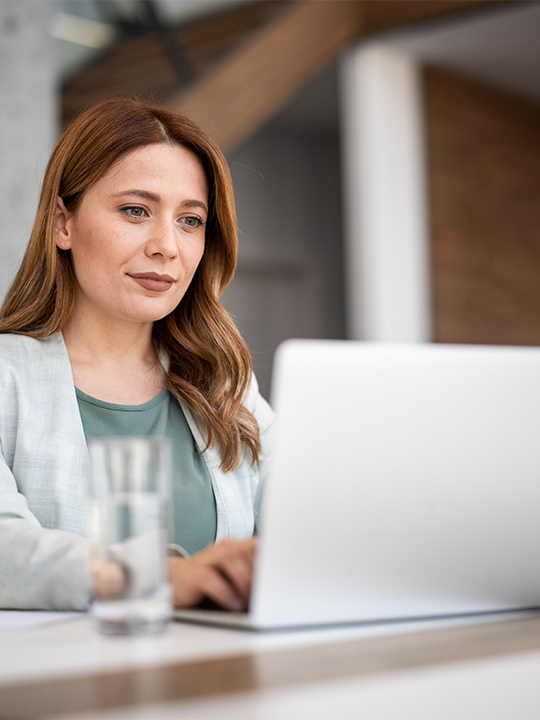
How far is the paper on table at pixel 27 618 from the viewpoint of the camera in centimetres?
86

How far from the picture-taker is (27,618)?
92 centimetres

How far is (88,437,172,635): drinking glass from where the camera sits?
713mm

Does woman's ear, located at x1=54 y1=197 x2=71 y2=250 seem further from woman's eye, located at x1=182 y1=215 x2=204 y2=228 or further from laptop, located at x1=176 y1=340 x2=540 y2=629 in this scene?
laptop, located at x1=176 y1=340 x2=540 y2=629

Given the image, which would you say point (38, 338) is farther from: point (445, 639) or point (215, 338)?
point (445, 639)

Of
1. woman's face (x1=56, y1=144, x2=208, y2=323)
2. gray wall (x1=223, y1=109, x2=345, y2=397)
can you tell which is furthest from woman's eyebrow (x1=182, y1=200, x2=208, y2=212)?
gray wall (x1=223, y1=109, x2=345, y2=397)

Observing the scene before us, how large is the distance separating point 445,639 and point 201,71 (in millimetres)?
3547

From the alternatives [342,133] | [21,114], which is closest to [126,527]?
[21,114]

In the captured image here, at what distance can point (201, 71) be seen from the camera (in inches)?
154

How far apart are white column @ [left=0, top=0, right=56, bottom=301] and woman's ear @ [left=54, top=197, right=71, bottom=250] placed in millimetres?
1589

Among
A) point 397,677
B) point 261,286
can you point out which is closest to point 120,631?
point 397,677

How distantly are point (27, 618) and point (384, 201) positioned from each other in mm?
4282

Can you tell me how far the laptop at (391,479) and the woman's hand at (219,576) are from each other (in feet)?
0.13

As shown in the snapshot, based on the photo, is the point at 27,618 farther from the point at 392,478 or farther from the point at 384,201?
the point at 384,201

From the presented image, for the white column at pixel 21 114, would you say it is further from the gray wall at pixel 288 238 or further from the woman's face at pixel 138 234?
the gray wall at pixel 288 238
